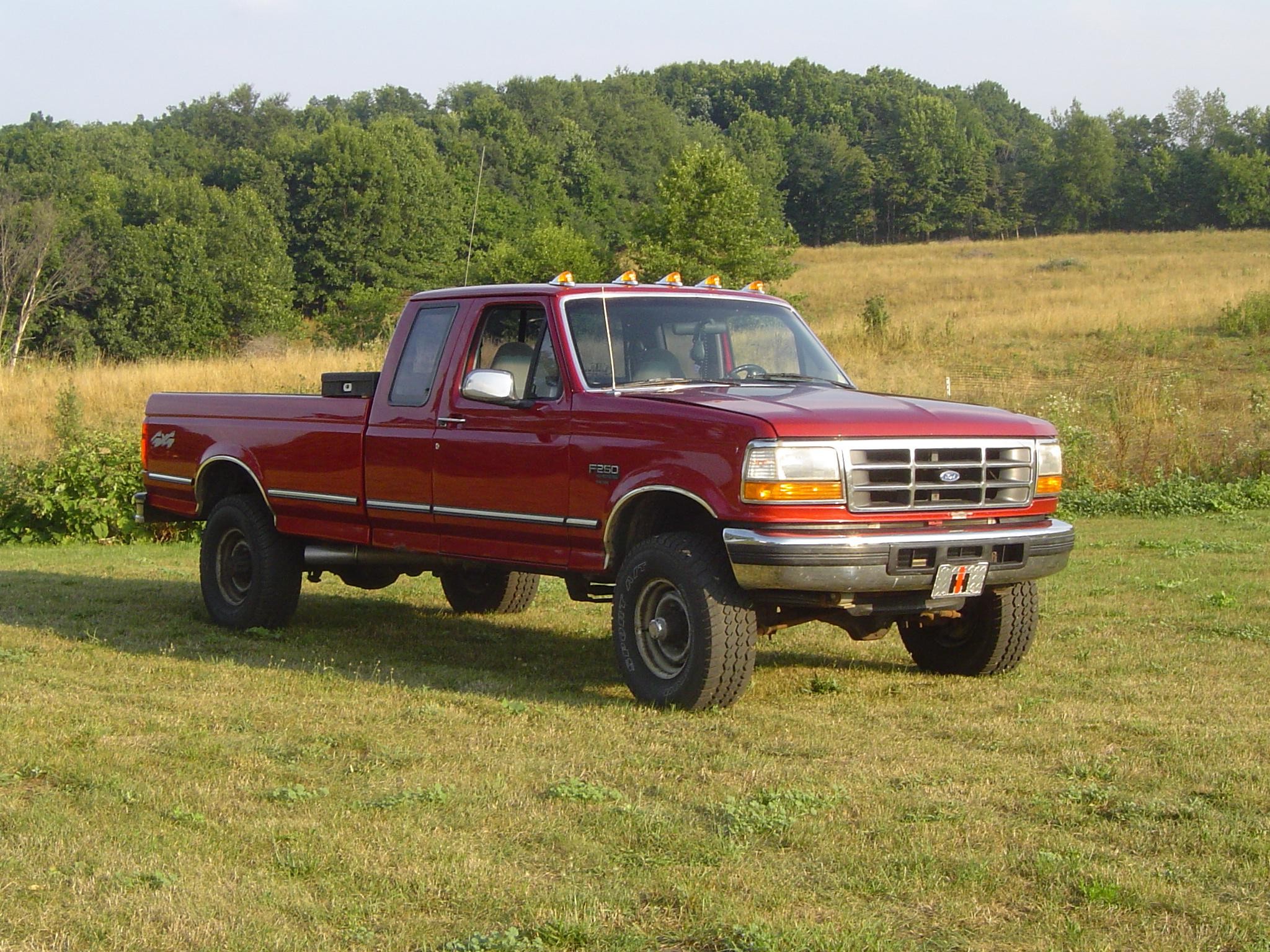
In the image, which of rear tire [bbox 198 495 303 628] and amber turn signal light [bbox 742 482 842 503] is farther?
rear tire [bbox 198 495 303 628]

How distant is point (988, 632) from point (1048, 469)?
3.36ft

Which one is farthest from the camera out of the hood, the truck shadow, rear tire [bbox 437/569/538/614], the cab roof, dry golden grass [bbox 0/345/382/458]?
dry golden grass [bbox 0/345/382/458]

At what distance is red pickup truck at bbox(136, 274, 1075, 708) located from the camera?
6.39 meters

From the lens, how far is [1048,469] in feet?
23.7

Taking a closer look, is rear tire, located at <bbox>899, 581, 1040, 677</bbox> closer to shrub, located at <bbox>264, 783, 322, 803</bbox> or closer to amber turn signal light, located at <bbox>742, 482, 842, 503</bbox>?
amber turn signal light, located at <bbox>742, 482, 842, 503</bbox>

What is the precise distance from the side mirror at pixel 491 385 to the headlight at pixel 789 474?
1591 millimetres

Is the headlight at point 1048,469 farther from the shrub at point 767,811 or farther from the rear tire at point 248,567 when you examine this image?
the rear tire at point 248,567

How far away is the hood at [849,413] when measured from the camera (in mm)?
6379

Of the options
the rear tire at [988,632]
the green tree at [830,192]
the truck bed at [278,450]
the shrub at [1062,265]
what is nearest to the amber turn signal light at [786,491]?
the rear tire at [988,632]

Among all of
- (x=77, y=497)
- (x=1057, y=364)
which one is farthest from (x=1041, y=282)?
(x=77, y=497)

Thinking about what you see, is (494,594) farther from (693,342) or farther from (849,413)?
(849,413)

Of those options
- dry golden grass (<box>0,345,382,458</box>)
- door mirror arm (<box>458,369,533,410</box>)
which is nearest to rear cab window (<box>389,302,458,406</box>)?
door mirror arm (<box>458,369,533,410</box>)

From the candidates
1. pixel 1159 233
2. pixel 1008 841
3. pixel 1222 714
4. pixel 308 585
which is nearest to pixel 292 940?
pixel 1008 841

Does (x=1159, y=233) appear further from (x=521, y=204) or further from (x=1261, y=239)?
(x=521, y=204)
